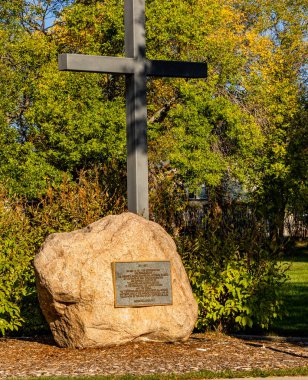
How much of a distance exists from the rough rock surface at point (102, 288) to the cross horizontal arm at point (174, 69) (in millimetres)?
2229

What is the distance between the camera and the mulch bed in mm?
8945

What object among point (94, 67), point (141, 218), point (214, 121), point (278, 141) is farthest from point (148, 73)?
point (278, 141)

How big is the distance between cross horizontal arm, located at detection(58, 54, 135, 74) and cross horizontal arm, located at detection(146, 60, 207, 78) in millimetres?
325

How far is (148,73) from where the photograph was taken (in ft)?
38.6

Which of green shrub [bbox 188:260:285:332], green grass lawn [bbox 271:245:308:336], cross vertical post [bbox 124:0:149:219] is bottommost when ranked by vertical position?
green grass lawn [bbox 271:245:308:336]

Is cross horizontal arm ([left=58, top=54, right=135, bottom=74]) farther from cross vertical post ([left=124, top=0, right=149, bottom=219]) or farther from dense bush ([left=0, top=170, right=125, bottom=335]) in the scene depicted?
dense bush ([left=0, top=170, right=125, bottom=335])

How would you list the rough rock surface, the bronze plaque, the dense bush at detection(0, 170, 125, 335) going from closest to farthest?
the rough rock surface → the bronze plaque → the dense bush at detection(0, 170, 125, 335)

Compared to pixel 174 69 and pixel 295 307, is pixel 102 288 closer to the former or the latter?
pixel 174 69

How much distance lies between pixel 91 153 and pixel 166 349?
1480 centimetres

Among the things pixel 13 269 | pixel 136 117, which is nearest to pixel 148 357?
pixel 13 269

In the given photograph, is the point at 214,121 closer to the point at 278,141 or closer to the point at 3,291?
the point at 278,141

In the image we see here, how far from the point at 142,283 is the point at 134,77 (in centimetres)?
285

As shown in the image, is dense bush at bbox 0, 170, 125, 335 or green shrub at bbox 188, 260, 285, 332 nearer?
green shrub at bbox 188, 260, 285, 332

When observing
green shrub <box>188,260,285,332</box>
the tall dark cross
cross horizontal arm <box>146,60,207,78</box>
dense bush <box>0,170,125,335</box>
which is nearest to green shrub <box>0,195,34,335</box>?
dense bush <box>0,170,125,335</box>
